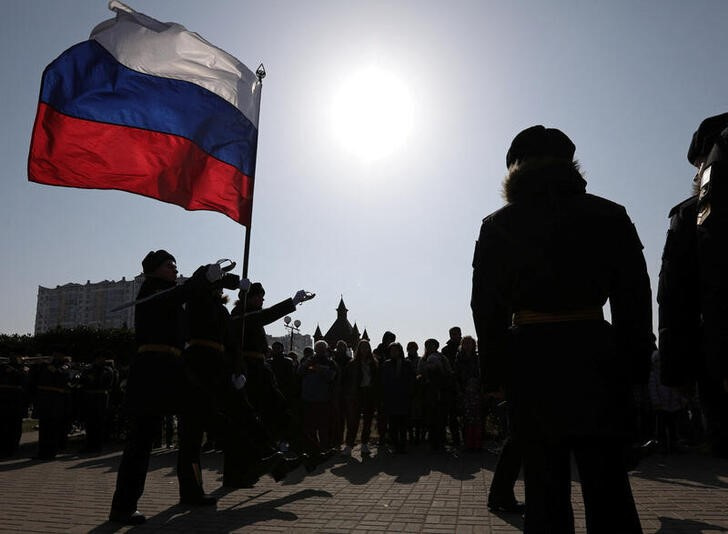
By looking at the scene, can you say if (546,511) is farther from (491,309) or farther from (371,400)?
(371,400)

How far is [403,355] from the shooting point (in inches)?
482

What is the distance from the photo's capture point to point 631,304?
97.9 inches

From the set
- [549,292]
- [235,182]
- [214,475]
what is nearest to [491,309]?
[549,292]

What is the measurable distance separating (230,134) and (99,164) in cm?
169

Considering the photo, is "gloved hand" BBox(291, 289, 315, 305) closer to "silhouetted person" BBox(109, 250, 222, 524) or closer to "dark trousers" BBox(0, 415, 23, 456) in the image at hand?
"silhouetted person" BBox(109, 250, 222, 524)

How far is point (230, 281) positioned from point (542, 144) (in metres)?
3.60

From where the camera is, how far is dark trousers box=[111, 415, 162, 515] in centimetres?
498

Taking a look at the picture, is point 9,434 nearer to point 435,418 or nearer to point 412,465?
point 412,465

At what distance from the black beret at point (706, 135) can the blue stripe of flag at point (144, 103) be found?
17.7ft

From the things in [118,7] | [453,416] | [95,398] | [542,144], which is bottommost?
[453,416]

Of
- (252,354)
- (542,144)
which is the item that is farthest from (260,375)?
(542,144)

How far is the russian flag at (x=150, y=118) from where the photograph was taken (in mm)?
6492

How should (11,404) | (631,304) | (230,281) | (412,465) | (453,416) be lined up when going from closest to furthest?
(631,304) → (230,281) → (412,465) → (11,404) → (453,416)

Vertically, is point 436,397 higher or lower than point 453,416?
higher
